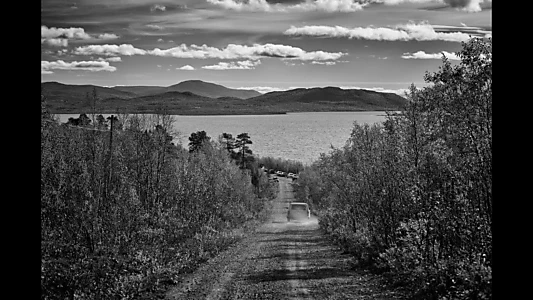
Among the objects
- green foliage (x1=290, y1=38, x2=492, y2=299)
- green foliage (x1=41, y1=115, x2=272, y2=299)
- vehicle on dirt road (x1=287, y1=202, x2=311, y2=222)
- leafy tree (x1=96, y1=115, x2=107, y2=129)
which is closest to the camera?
green foliage (x1=290, y1=38, x2=492, y2=299)

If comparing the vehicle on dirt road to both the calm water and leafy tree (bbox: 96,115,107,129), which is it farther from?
leafy tree (bbox: 96,115,107,129)

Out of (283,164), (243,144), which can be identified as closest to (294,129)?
(243,144)

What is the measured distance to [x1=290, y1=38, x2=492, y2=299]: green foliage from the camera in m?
7.19

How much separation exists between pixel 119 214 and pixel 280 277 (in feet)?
15.7

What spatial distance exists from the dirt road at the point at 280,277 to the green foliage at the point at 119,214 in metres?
0.81

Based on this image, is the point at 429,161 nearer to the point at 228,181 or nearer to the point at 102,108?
the point at 102,108

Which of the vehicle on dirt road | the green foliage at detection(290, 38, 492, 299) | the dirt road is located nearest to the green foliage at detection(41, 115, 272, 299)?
the dirt road

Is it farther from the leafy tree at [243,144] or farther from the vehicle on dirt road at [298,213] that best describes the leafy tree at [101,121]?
the leafy tree at [243,144]

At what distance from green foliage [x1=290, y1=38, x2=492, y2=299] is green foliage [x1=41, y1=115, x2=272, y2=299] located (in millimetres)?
5617

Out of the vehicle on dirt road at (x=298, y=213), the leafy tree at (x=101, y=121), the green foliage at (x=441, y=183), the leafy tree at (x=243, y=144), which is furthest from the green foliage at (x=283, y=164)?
the green foliage at (x=441, y=183)

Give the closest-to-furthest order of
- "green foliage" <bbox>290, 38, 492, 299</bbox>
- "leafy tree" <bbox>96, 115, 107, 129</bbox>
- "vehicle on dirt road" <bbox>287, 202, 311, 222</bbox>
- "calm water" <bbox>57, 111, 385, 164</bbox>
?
"green foliage" <bbox>290, 38, 492, 299</bbox>, "leafy tree" <bbox>96, 115, 107, 129</bbox>, "calm water" <bbox>57, 111, 385, 164</bbox>, "vehicle on dirt road" <bbox>287, 202, 311, 222</bbox>

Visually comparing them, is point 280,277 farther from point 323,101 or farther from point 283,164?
point 283,164
